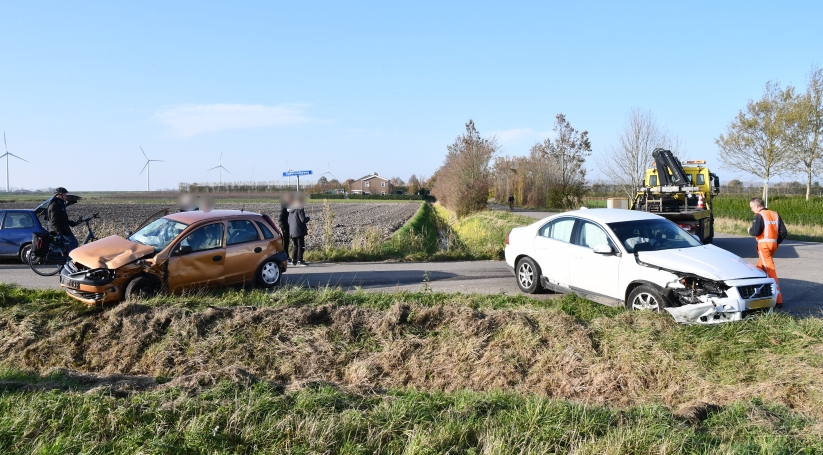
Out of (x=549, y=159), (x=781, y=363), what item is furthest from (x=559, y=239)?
(x=549, y=159)

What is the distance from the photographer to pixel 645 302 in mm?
7965

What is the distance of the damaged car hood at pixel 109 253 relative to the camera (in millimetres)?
8812

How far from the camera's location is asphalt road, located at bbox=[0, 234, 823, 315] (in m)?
10.8

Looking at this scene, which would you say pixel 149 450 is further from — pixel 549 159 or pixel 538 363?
pixel 549 159

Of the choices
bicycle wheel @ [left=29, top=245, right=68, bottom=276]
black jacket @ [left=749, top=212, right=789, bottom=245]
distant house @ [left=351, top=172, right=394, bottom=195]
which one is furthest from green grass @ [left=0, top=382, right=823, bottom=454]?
distant house @ [left=351, top=172, right=394, bottom=195]

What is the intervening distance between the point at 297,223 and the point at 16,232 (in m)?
7.36

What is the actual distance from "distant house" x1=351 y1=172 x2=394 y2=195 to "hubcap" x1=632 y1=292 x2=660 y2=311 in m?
122

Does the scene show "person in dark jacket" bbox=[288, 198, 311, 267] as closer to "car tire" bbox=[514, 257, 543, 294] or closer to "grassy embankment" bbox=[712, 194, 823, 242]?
"car tire" bbox=[514, 257, 543, 294]

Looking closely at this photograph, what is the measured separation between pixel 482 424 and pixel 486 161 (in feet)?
122

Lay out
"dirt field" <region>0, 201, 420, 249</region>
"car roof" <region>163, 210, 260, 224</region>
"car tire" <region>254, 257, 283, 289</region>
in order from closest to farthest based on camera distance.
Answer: "car roof" <region>163, 210, 260, 224</region>, "car tire" <region>254, 257, 283, 289</region>, "dirt field" <region>0, 201, 420, 249</region>

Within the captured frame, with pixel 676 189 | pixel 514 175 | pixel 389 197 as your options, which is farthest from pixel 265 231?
pixel 389 197

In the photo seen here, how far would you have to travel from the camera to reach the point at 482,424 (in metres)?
4.56

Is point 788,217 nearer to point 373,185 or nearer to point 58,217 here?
point 58,217

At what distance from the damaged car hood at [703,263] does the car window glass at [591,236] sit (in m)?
0.79
